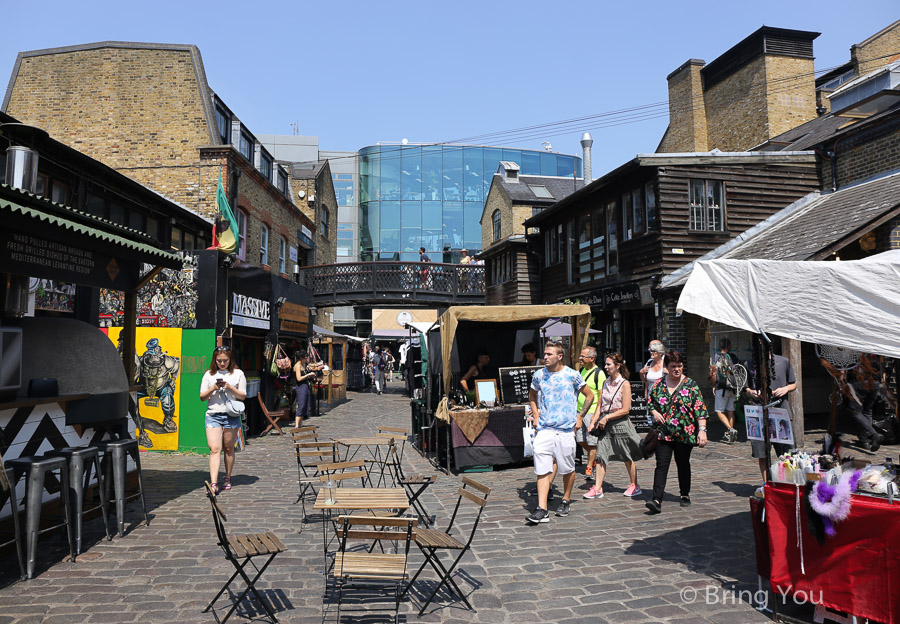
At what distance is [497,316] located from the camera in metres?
9.55

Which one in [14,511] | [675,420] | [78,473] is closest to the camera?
[14,511]

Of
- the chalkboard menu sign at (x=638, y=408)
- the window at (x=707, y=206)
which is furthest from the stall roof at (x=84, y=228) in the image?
the window at (x=707, y=206)

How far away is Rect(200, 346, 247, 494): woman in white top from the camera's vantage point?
25.1ft

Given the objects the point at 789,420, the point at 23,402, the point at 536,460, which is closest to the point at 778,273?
the point at 789,420

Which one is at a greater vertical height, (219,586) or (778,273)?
(778,273)

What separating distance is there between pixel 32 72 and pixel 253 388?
44.4 ft

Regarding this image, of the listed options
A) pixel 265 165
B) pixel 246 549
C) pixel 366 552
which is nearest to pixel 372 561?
pixel 246 549

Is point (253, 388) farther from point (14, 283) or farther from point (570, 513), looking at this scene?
point (570, 513)

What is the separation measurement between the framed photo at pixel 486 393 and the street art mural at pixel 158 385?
18.3ft

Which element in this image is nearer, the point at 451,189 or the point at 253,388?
the point at 253,388

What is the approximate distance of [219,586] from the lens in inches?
182

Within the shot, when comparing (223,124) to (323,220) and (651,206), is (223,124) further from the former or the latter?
(651,206)

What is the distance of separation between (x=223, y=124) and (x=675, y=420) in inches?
709

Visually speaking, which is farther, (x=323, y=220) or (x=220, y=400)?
(x=323, y=220)
